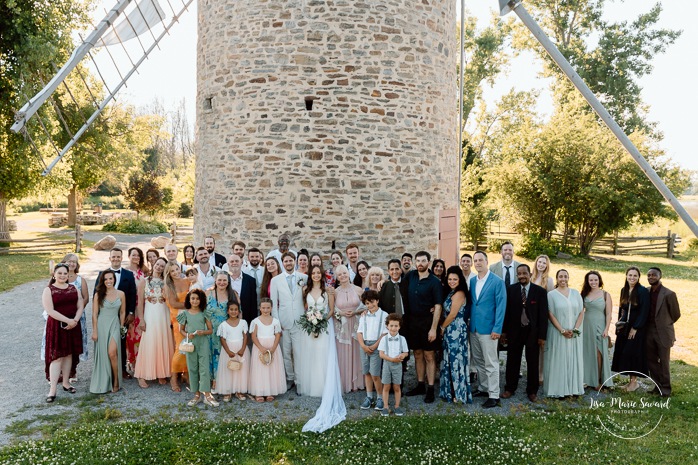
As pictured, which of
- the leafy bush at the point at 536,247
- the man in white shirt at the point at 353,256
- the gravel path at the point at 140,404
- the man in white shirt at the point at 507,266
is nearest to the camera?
the gravel path at the point at 140,404

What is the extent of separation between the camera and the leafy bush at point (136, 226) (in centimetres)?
3005

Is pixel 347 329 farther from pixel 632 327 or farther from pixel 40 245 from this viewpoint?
pixel 40 245

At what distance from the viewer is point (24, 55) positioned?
1778 cm

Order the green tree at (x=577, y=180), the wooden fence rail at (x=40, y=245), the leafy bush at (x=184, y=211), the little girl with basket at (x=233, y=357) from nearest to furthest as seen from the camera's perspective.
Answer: the little girl with basket at (x=233, y=357) < the wooden fence rail at (x=40, y=245) < the green tree at (x=577, y=180) < the leafy bush at (x=184, y=211)

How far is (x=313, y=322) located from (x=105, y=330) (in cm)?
265

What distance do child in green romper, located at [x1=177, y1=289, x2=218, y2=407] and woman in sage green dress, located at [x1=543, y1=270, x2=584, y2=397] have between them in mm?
4255

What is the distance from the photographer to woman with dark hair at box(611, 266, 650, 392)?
263 inches

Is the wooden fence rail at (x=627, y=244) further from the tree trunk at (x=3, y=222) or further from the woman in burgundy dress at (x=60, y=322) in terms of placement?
the tree trunk at (x=3, y=222)

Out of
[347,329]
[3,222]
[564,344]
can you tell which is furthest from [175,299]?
[3,222]

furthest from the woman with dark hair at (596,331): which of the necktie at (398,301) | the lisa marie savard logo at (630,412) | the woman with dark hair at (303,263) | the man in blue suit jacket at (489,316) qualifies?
the woman with dark hair at (303,263)

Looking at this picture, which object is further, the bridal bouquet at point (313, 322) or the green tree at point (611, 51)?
the green tree at point (611, 51)

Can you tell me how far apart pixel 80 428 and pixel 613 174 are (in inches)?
875

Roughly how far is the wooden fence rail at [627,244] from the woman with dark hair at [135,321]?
21.2 m

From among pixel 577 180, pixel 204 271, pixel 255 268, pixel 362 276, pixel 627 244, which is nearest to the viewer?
pixel 362 276
